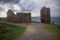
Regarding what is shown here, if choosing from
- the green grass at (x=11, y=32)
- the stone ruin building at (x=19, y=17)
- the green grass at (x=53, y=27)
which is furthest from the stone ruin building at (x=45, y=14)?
A: the green grass at (x=11, y=32)

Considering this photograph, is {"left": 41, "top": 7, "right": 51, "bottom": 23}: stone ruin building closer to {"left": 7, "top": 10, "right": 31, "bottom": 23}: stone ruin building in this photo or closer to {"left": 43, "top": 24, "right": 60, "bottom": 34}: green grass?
{"left": 43, "top": 24, "right": 60, "bottom": 34}: green grass

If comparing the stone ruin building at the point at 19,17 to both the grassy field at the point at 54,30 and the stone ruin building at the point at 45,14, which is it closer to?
the stone ruin building at the point at 45,14

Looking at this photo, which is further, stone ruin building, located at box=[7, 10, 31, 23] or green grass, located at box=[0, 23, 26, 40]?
stone ruin building, located at box=[7, 10, 31, 23]

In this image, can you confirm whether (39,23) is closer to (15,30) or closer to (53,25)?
(53,25)

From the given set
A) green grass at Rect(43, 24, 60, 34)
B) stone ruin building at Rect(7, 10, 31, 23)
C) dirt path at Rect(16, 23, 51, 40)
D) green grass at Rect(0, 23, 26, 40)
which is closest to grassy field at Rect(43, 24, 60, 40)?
green grass at Rect(43, 24, 60, 34)

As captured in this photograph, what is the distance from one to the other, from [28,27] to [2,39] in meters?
0.89

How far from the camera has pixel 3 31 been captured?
3.15 metres

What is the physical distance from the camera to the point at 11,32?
314 centimetres

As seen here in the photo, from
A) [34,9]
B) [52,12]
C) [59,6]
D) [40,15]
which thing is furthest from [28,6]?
[59,6]

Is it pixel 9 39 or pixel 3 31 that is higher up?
pixel 3 31

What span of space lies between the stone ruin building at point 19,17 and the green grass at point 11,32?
210mm

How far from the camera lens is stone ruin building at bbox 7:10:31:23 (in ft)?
11.1

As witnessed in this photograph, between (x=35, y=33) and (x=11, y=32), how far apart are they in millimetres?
704

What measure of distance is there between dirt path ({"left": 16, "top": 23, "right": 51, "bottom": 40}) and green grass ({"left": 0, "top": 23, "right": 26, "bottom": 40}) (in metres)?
0.15
